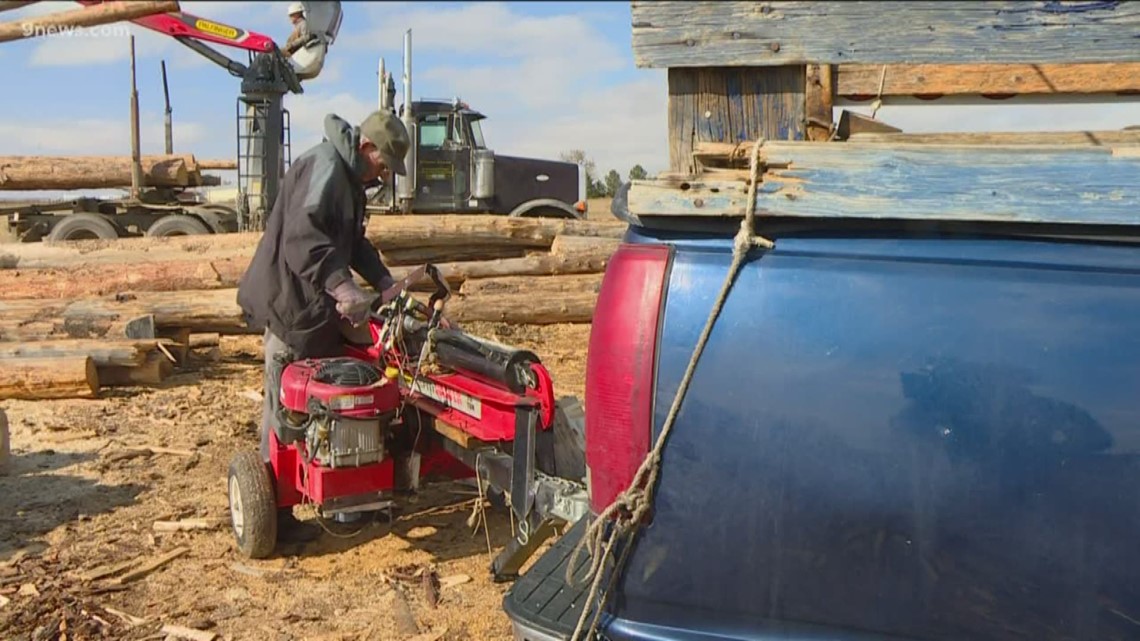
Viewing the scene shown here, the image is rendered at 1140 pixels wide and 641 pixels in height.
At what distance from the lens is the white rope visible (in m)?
2.08

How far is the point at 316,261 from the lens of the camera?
14.5 ft

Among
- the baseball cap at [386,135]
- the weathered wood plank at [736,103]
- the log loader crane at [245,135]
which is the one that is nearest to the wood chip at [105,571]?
the baseball cap at [386,135]

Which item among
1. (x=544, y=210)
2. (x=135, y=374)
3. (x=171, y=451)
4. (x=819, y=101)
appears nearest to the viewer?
(x=819, y=101)

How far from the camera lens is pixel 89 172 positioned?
1706cm

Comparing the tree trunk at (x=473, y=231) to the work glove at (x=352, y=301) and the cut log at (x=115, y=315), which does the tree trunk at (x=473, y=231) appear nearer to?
the cut log at (x=115, y=315)

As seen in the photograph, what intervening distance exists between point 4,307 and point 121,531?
5612 millimetres

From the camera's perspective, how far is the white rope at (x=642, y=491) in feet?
6.81

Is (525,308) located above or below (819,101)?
below

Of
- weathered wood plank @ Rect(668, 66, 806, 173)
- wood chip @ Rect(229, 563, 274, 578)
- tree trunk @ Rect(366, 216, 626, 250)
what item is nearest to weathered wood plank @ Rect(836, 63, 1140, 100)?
weathered wood plank @ Rect(668, 66, 806, 173)

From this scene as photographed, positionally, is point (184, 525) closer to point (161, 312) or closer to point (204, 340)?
point (161, 312)

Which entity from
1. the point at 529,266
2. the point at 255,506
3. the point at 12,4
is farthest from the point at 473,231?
the point at 12,4

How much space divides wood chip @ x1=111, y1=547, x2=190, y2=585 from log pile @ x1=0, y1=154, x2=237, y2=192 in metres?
14.1

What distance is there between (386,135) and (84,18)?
5.32 feet

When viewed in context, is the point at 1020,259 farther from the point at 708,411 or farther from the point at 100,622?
the point at 100,622
